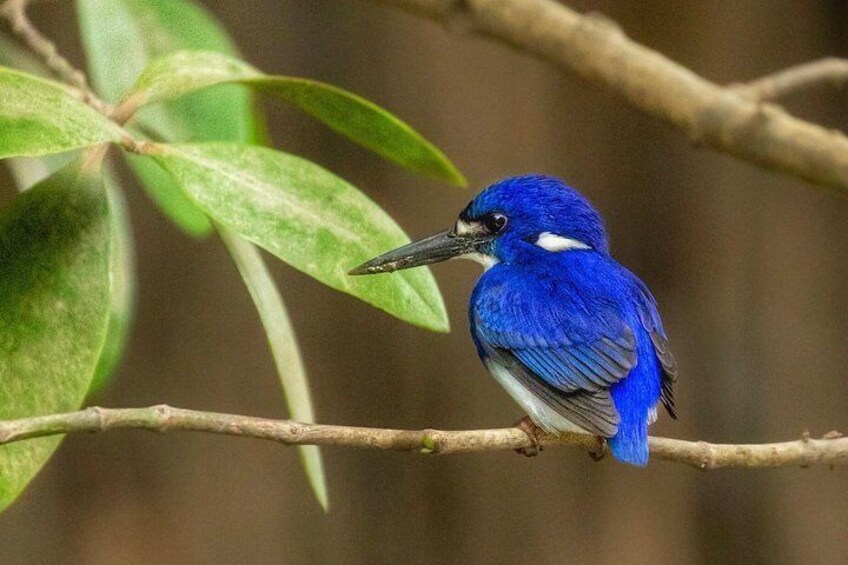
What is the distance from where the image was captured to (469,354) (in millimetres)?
1780

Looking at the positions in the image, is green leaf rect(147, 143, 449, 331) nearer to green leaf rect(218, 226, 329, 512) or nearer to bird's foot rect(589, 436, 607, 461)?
green leaf rect(218, 226, 329, 512)

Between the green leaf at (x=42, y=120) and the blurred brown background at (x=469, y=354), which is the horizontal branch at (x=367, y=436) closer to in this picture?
the green leaf at (x=42, y=120)

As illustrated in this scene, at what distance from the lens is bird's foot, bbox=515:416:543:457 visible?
0.81 m

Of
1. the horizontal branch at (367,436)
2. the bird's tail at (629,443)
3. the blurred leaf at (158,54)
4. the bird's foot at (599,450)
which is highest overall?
the blurred leaf at (158,54)

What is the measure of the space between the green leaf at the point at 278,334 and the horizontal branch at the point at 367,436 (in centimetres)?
12

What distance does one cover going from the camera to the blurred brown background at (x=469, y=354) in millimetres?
1775

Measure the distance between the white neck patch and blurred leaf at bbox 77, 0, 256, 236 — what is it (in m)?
0.30

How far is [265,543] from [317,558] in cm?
8

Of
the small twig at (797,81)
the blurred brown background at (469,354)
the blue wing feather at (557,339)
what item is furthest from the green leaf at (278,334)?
the blurred brown background at (469,354)

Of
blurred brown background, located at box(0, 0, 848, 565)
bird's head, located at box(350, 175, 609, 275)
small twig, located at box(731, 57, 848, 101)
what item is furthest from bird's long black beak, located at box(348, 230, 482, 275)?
blurred brown background, located at box(0, 0, 848, 565)

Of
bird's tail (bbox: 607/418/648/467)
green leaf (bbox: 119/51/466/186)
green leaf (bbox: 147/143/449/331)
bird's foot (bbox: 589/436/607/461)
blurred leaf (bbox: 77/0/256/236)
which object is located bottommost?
bird's tail (bbox: 607/418/648/467)

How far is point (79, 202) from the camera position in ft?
2.44

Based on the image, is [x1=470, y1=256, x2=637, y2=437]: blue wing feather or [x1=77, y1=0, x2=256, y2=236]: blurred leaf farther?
[x1=77, y1=0, x2=256, y2=236]: blurred leaf

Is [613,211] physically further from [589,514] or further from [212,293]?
[212,293]
